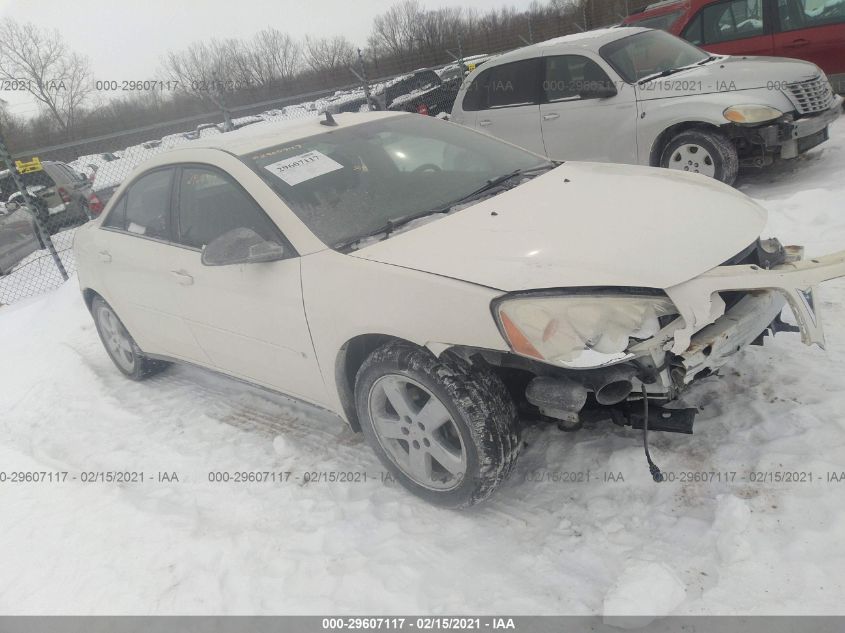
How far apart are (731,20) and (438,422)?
779 centimetres

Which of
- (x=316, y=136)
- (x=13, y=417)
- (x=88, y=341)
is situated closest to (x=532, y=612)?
(x=316, y=136)

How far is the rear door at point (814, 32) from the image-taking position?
7207 millimetres

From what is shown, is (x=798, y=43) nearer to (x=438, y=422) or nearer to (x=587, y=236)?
(x=587, y=236)

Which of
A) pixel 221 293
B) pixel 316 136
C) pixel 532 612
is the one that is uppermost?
pixel 316 136

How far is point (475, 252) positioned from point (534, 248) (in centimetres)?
23

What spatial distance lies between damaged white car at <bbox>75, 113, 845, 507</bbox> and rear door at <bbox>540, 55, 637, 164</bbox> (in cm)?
300

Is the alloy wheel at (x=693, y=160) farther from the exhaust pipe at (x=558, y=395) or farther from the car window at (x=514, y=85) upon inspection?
the exhaust pipe at (x=558, y=395)

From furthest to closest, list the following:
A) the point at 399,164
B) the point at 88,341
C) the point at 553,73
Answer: the point at 553,73 < the point at 88,341 < the point at 399,164

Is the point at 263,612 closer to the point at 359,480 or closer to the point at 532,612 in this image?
the point at 359,480

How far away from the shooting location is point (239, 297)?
316 cm

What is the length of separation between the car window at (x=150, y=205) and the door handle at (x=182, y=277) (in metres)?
0.24

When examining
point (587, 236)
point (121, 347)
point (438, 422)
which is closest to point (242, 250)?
point (438, 422)

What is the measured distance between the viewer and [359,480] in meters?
3.12

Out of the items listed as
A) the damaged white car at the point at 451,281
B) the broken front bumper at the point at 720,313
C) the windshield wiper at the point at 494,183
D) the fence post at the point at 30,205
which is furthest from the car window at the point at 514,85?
the fence post at the point at 30,205
